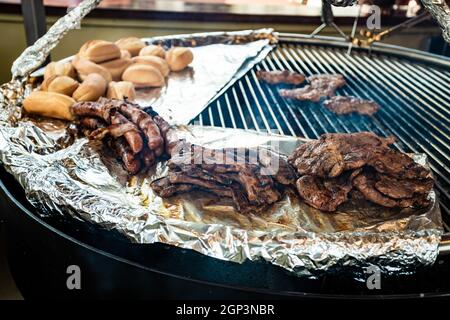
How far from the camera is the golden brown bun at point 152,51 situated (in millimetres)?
3148

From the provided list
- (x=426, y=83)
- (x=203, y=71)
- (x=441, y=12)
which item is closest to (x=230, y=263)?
(x=441, y=12)

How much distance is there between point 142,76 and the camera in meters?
2.79

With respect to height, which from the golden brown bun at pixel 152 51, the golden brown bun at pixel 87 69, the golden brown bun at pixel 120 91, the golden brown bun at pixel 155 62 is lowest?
the golden brown bun at pixel 120 91

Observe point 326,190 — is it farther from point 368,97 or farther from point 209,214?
point 368,97

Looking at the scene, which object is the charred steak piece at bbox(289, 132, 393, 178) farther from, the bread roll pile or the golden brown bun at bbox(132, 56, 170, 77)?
the golden brown bun at bbox(132, 56, 170, 77)

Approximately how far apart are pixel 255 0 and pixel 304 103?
3482 millimetres

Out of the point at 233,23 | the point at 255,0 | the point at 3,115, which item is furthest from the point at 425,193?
the point at 255,0

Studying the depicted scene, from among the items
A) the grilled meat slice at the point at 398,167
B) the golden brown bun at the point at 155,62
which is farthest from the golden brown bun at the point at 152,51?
the grilled meat slice at the point at 398,167

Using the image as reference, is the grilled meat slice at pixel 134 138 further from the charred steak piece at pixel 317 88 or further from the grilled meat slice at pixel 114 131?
the charred steak piece at pixel 317 88

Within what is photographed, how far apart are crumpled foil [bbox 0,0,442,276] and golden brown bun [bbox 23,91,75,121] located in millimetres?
74

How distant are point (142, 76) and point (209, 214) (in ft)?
4.64

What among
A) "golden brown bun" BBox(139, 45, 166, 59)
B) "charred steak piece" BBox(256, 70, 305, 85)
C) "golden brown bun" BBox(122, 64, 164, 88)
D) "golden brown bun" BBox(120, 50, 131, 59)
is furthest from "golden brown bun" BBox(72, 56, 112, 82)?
"charred steak piece" BBox(256, 70, 305, 85)

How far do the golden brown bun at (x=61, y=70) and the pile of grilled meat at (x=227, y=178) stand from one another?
125 cm

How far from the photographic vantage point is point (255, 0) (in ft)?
19.1
